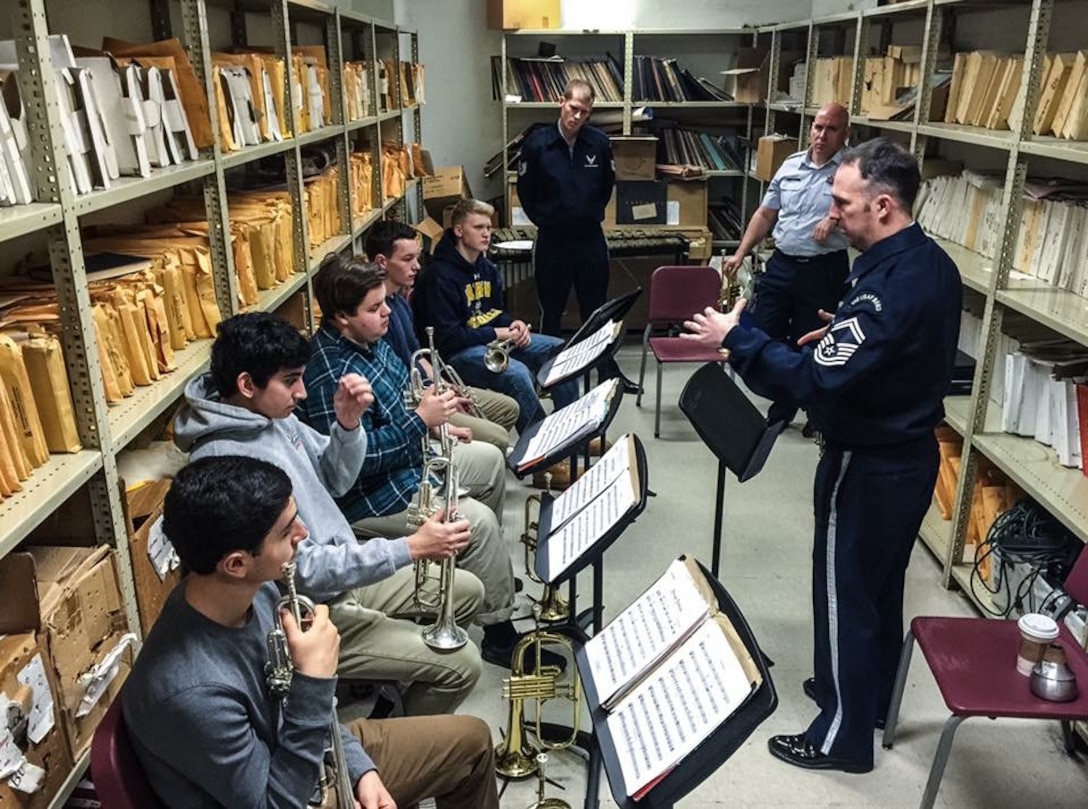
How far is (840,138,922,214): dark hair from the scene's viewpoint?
2143 mm

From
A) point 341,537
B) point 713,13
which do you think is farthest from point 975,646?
point 713,13

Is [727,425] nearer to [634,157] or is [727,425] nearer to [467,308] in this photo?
[467,308]

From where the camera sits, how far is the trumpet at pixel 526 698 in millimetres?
2107

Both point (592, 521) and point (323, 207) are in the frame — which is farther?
point (323, 207)

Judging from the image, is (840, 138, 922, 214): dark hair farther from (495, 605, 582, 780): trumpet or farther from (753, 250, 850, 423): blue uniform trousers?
(753, 250, 850, 423): blue uniform trousers

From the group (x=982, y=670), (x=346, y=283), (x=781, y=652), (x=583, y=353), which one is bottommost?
(x=781, y=652)

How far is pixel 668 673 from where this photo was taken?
5.10 ft

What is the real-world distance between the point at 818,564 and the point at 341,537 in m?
1.23

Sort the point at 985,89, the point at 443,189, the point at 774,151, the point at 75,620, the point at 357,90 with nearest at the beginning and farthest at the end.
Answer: the point at 75,620 → the point at 985,89 → the point at 357,90 → the point at 774,151 → the point at 443,189

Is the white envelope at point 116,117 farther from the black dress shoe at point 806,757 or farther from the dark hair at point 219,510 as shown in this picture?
the black dress shoe at point 806,757

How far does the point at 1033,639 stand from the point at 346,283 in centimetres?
199

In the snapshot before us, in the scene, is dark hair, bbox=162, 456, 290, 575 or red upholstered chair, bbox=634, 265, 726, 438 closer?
dark hair, bbox=162, 456, 290, 575

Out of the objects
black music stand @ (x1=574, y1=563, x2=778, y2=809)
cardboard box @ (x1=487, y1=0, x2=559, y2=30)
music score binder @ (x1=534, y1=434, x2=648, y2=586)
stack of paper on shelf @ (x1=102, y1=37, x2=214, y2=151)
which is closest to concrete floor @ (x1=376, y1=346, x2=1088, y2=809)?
music score binder @ (x1=534, y1=434, x2=648, y2=586)

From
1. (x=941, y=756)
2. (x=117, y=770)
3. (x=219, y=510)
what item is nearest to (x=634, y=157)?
(x=941, y=756)
